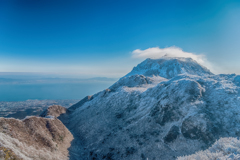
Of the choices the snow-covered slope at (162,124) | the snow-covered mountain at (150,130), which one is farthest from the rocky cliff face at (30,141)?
Answer: the snow-covered slope at (162,124)

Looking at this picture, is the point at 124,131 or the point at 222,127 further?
the point at 124,131

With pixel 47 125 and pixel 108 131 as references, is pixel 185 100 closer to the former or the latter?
pixel 108 131

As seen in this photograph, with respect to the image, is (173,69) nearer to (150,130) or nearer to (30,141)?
(150,130)

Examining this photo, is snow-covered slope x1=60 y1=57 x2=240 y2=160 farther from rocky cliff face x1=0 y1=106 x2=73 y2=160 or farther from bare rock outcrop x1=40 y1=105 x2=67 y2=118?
bare rock outcrop x1=40 y1=105 x2=67 y2=118

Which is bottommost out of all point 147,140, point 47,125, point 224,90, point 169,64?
point 147,140

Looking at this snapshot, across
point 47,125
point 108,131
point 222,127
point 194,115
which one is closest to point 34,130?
point 47,125

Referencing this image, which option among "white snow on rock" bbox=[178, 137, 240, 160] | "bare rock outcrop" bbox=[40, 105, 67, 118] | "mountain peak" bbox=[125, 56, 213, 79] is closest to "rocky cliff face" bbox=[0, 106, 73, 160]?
"bare rock outcrop" bbox=[40, 105, 67, 118]
